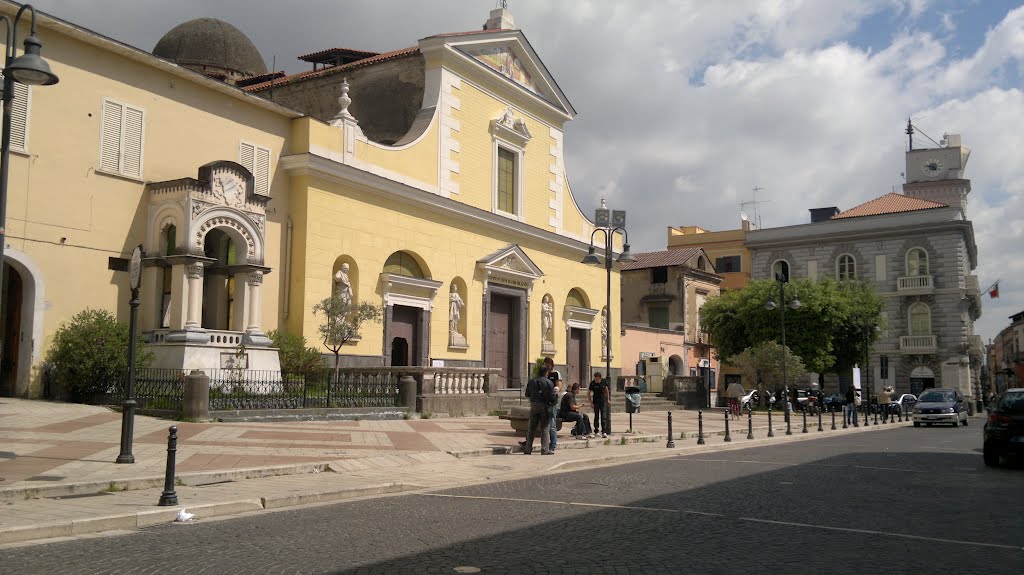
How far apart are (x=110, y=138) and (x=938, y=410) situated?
3027 centimetres

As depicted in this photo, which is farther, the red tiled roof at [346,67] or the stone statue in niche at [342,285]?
the red tiled roof at [346,67]

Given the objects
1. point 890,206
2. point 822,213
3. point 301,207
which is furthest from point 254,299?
point 822,213

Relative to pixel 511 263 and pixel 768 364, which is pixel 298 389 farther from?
pixel 768 364

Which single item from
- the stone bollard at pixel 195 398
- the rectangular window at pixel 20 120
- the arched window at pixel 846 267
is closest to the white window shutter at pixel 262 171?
the rectangular window at pixel 20 120

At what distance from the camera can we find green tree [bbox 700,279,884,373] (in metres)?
42.3

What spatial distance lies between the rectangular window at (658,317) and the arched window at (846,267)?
13.5 m

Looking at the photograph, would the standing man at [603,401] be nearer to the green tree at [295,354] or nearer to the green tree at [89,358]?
the green tree at [295,354]

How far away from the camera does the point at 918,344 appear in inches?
2094

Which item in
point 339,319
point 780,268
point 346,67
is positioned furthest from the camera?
point 780,268

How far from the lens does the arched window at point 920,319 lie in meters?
53.4

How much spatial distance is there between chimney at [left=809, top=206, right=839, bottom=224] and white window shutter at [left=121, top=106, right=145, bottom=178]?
172 feet

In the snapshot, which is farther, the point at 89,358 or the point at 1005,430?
the point at 89,358

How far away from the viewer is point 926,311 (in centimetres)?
5366

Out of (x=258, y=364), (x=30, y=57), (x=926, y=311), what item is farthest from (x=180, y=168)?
(x=926, y=311)
